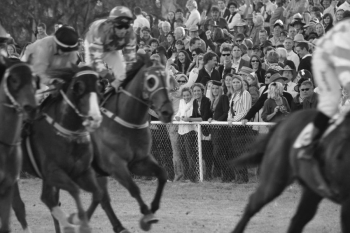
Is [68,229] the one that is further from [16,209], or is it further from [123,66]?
[123,66]

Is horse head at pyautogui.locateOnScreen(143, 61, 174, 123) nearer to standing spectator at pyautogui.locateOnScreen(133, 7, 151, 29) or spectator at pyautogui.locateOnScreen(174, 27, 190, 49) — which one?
spectator at pyautogui.locateOnScreen(174, 27, 190, 49)

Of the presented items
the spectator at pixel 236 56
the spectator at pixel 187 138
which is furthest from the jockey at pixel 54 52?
the spectator at pixel 236 56

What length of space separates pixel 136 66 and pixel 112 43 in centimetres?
68

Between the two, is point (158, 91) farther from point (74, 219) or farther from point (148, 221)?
point (74, 219)

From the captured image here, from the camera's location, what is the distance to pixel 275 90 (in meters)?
12.7

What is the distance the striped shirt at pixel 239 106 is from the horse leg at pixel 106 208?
3896 mm

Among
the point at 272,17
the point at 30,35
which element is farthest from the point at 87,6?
the point at 272,17

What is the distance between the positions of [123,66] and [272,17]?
791 centimetres

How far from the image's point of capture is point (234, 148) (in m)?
13.0

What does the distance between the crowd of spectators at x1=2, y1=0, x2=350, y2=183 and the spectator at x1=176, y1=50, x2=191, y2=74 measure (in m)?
0.02

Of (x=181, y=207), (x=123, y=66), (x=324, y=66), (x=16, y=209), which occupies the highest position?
(x=324, y=66)

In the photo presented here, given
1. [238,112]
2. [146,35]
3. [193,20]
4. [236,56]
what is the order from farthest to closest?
[146,35], [193,20], [236,56], [238,112]

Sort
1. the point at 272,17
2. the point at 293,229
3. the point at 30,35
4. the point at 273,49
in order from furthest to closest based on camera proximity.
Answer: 1. the point at 30,35
2. the point at 272,17
3. the point at 273,49
4. the point at 293,229

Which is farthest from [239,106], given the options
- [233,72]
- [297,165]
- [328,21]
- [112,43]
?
[297,165]
